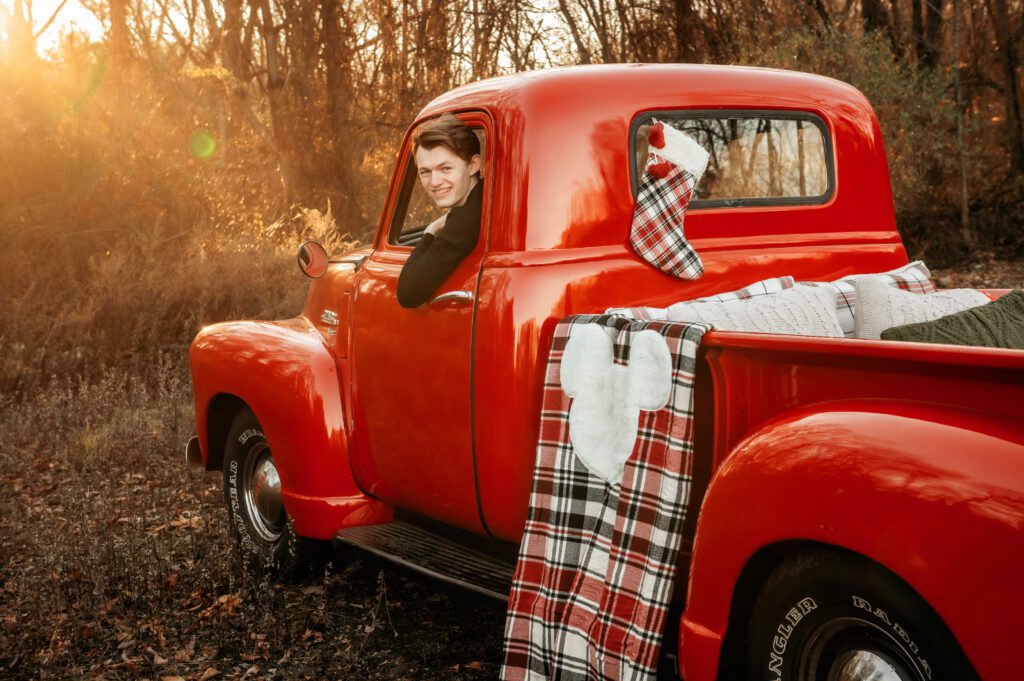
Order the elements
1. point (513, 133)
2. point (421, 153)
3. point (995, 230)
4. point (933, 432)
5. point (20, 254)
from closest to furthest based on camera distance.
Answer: point (933, 432)
point (513, 133)
point (421, 153)
point (20, 254)
point (995, 230)

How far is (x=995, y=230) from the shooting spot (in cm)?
1339

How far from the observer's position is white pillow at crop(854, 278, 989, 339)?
2982 mm

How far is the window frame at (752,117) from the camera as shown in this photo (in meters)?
3.30

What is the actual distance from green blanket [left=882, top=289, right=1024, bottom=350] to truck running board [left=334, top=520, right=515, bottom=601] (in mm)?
1395

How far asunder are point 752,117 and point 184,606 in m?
3.04

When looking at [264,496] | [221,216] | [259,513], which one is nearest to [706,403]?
[264,496]

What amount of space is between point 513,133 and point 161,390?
505 cm

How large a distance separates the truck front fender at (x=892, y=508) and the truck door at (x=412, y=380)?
1135 mm

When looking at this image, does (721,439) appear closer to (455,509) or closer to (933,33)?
(455,509)

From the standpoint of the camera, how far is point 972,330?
2.63 metres

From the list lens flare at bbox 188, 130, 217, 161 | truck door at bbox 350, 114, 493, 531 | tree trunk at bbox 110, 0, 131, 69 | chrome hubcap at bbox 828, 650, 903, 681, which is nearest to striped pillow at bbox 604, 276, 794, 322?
truck door at bbox 350, 114, 493, 531

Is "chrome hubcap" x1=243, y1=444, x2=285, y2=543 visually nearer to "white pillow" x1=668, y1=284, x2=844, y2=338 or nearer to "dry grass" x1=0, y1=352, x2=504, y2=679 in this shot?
"dry grass" x1=0, y1=352, x2=504, y2=679

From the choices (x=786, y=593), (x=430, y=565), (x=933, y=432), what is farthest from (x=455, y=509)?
(x=933, y=432)

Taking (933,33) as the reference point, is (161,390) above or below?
below
